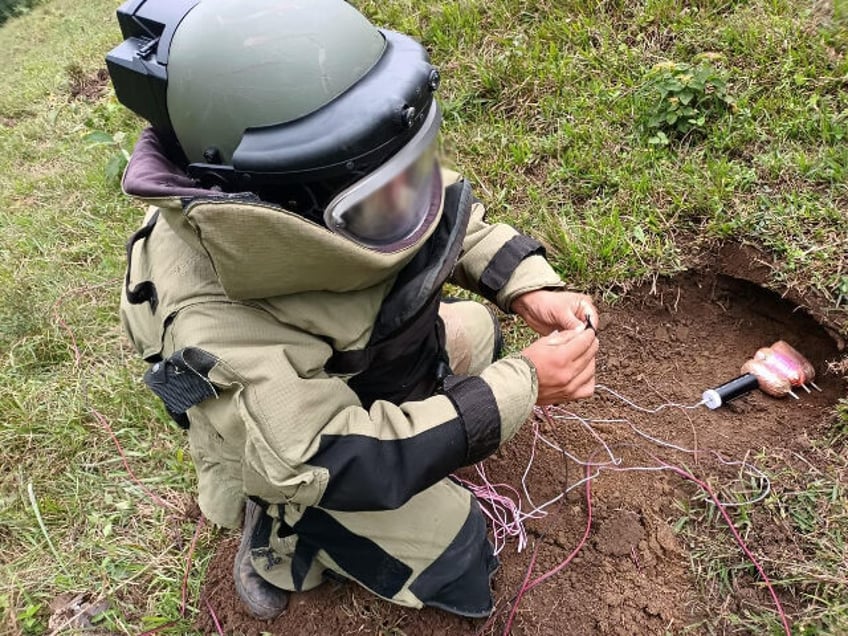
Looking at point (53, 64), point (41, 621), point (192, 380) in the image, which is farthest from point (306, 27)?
point (53, 64)

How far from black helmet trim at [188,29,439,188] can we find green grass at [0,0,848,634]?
1449 millimetres

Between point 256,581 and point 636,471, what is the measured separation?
122 centimetres

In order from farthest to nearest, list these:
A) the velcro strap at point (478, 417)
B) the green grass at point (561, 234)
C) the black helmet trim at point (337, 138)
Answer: the green grass at point (561, 234)
the velcro strap at point (478, 417)
the black helmet trim at point (337, 138)

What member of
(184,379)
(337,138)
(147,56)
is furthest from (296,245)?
(147,56)

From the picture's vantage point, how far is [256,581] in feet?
6.91

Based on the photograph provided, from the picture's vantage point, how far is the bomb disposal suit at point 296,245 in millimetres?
1322

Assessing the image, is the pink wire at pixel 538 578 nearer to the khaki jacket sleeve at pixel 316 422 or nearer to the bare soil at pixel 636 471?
the bare soil at pixel 636 471

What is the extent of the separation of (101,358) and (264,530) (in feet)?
4.87

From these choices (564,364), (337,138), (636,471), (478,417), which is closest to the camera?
(337,138)

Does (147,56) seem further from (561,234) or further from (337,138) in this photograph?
(561,234)

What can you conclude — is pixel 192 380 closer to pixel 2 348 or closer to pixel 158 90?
pixel 158 90

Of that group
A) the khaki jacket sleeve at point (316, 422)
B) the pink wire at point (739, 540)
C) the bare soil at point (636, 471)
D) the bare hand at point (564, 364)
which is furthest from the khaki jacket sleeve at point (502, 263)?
the pink wire at point (739, 540)

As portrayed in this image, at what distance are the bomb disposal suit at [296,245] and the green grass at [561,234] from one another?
0.90 metres

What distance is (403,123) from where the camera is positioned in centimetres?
133
